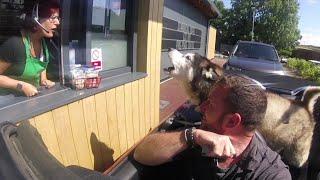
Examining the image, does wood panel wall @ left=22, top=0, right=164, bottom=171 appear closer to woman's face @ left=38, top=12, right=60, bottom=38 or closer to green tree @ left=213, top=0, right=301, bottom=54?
woman's face @ left=38, top=12, right=60, bottom=38

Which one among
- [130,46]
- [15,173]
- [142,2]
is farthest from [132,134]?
[15,173]

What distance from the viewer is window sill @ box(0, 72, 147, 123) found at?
9.47 ft

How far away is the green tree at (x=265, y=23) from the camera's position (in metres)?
64.6

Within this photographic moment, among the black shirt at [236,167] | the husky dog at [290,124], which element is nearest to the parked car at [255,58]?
the husky dog at [290,124]

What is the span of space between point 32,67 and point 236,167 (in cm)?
189

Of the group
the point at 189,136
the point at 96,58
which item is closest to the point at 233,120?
the point at 189,136

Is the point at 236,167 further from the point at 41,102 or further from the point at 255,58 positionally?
the point at 255,58

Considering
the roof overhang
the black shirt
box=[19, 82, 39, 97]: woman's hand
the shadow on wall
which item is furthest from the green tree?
the black shirt

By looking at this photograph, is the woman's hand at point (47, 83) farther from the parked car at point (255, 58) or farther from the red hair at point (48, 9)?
the parked car at point (255, 58)

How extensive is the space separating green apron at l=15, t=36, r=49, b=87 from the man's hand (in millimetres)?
1693

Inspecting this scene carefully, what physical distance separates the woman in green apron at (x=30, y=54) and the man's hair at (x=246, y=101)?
1.66 m

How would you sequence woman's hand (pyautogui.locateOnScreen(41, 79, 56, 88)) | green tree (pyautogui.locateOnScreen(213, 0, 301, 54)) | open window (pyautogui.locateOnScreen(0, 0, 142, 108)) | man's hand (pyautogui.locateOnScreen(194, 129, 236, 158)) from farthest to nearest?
1. green tree (pyautogui.locateOnScreen(213, 0, 301, 54))
2. woman's hand (pyautogui.locateOnScreen(41, 79, 56, 88))
3. open window (pyautogui.locateOnScreen(0, 0, 142, 108))
4. man's hand (pyautogui.locateOnScreen(194, 129, 236, 158))

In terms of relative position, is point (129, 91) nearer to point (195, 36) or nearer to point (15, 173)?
point (15, 173)

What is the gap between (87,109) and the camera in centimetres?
393
